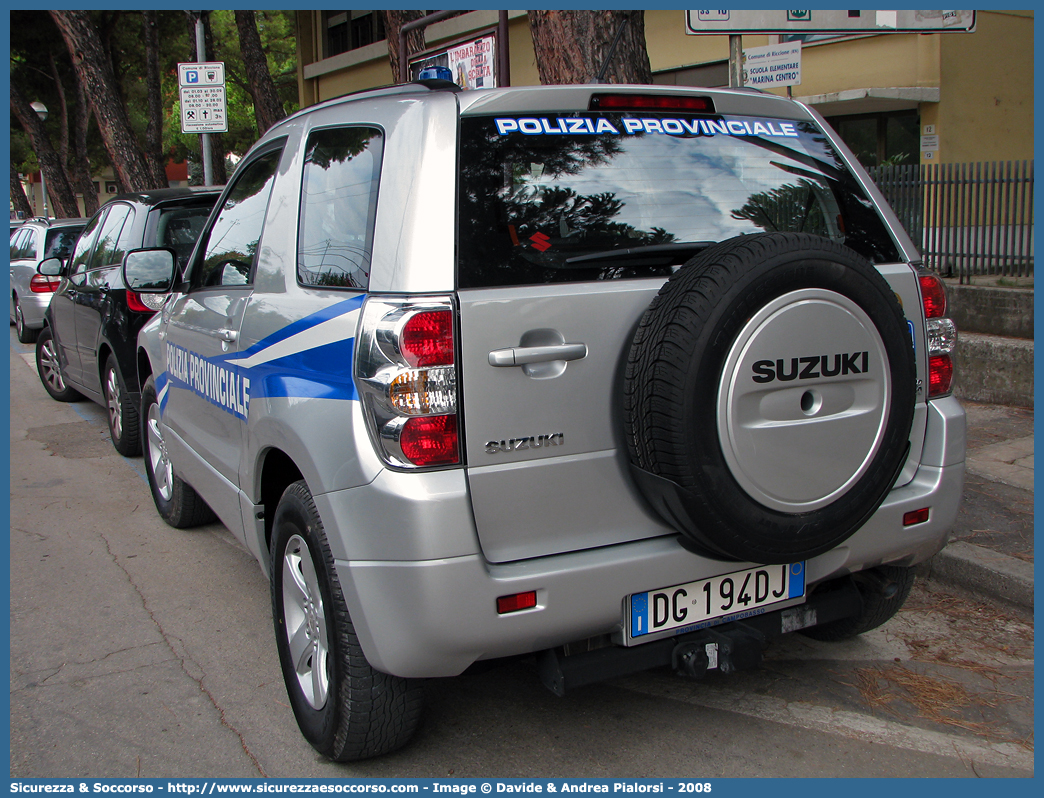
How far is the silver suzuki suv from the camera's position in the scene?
93.1 inches

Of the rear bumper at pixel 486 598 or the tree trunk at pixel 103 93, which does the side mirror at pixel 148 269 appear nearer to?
the rear bumper at pixel 486 598

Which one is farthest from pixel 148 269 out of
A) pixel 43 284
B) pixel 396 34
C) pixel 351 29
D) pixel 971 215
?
pixel 351 29

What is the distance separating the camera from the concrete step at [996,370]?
7.11 m

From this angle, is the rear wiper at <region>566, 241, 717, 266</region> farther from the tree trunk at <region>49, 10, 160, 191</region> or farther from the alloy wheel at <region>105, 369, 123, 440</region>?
the tree trunk at <region>49, 10, 160, 191</region>

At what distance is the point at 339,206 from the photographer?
284 centimetres

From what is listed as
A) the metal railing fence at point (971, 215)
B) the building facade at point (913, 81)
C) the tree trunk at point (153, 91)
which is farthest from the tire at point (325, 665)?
the tree trunk at point (153, 91)

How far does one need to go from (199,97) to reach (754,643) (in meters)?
11.9

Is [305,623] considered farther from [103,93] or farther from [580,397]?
[103,93]

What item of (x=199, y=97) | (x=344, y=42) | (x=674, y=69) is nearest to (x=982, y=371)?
(x=199, y=97)

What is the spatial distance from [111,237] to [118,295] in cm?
89

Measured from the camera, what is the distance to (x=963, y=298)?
7.97 m

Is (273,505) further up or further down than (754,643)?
further up

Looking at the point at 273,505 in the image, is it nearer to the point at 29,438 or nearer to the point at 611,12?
the point at 611,12

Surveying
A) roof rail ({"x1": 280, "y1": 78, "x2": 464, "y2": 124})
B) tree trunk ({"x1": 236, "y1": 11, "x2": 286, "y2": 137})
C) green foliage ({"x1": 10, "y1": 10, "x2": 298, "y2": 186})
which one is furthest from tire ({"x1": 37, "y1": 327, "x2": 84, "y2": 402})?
green foliage ({"x1": 10, "y1": 10, "x2": 298, "y2": 186})
